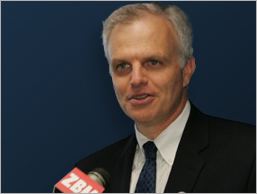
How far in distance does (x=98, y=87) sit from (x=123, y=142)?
0.35 meters

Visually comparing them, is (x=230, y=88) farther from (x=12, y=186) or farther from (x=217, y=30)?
(x=12, y=186)

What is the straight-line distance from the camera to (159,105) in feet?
6.30

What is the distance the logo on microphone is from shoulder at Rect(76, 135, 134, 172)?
56 centimetres

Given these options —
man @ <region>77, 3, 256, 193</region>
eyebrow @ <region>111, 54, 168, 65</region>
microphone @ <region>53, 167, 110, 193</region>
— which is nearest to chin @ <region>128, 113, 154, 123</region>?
man @ <region>77, 3, 256, 193</region>

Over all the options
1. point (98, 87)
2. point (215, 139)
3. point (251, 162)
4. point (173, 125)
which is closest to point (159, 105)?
point (173, 125)

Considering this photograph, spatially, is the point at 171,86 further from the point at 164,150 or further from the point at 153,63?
the point at 164,150

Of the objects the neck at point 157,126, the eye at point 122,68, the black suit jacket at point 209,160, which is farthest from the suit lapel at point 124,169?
the eye at point 122,68

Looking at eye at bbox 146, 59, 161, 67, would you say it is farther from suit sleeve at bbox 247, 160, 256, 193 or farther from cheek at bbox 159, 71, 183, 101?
suit sleeve at bbox 247, 160, 256, 193

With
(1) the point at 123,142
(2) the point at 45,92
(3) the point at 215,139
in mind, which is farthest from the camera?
(2) the point at 45,92

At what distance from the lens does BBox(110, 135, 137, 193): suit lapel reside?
196 centimetres

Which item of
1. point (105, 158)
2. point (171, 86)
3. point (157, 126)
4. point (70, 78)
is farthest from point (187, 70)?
point (70, 78)

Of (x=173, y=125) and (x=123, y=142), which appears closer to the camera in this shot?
(x=173, y=125)

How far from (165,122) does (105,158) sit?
0.37 metres

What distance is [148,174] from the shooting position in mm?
1890
